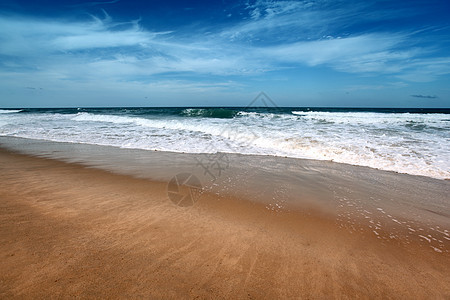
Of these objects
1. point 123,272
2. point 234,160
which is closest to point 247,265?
point 123,272

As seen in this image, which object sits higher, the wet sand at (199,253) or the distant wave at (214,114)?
the distant wave at (214,114)

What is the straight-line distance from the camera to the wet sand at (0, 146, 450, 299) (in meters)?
2.07

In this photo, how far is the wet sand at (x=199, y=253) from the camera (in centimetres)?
207

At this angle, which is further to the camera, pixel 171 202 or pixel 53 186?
pixel 53 186

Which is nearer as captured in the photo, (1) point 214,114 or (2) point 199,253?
(2) point 199,253

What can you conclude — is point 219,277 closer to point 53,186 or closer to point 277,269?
point 277,269

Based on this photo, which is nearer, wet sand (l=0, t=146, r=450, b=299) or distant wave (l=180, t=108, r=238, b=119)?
wet sand (l=0, t=146, r=450, b=299)

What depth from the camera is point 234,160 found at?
289 inches

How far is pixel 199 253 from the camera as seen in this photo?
2.56m

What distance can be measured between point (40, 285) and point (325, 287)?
2.55 metres

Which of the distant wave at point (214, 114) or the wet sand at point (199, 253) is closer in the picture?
the wet sand at point (199, 253)

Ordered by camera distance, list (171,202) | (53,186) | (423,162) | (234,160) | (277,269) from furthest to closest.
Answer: (234,160) → (423,162) → (53,186) → (171,202) → (277,269)

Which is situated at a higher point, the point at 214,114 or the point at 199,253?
the point at 214,114

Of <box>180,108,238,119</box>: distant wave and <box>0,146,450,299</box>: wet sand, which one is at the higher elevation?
<box>180,108,238,119</box>: distant wave
